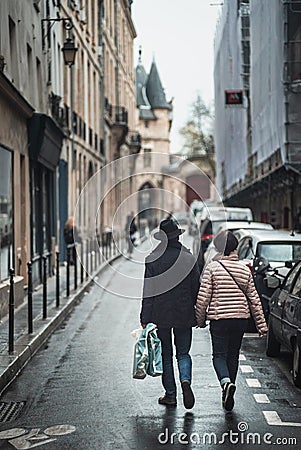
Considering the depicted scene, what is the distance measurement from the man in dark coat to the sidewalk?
2.02m

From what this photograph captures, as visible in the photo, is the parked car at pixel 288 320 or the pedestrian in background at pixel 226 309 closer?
the pedestrian in background at pixel 226 309

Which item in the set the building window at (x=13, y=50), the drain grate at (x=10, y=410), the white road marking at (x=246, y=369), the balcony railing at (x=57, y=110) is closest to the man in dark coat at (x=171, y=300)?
the drain grate at (x=10, y=410)

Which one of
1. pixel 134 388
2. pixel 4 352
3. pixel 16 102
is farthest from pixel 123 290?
pixel 134 388

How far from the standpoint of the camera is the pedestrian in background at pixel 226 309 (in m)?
9.03

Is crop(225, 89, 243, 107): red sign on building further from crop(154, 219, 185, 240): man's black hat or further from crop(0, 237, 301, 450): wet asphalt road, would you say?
crop(154, 219, 185, 240): man's black hat

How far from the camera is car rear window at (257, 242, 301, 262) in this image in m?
15.8

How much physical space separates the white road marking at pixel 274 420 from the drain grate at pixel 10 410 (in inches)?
88.8

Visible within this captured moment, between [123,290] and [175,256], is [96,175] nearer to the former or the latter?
[123,290]

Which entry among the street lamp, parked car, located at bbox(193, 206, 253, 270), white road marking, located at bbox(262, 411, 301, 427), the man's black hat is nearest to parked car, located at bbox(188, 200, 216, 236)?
parked car, located at bbox(193, 206, 253, 270)

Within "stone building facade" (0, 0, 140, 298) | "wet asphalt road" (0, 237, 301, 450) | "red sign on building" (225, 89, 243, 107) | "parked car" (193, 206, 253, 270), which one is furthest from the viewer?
"red sign on building" (225, 89, 243, 107)

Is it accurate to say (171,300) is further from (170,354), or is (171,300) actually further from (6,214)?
(6,214)

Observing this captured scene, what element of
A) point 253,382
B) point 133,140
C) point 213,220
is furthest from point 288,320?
point 133,140

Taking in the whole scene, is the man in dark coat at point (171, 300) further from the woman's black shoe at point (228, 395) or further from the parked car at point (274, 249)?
the parked car at point (274, 249)

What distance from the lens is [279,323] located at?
11.4 metres
